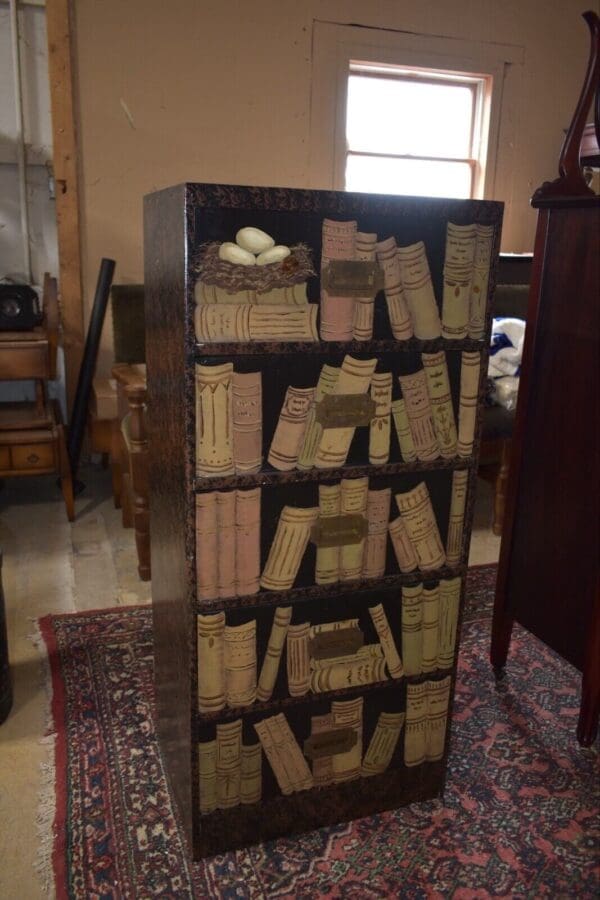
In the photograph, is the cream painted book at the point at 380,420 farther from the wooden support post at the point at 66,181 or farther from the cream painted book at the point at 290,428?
the wooden support post at the point at 66,181

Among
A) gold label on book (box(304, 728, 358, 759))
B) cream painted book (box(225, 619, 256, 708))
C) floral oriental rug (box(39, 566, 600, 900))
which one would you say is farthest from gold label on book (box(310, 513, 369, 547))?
floral oriental rug (box(39, 566, 600, 900))

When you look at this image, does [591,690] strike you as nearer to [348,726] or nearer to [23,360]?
[348,726]

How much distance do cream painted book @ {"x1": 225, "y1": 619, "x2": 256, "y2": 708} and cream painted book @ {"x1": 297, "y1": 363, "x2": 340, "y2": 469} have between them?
34 cm

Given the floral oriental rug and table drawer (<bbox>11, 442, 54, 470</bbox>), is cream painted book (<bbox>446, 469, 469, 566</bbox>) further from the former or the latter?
table drawer (<bbox>11, 442, 54, 470</bbox>)

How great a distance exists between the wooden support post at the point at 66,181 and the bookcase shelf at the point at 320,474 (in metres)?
2.96

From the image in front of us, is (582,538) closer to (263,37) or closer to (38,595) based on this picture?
(38,595)

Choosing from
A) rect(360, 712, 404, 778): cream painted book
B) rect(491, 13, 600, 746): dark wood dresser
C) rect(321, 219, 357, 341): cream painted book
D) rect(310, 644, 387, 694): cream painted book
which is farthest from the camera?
rect(491, 13, 600, 746): dark wood dresser

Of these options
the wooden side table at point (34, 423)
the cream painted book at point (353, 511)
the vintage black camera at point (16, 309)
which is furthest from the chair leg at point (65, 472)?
the cream painted book at point (353, 511)

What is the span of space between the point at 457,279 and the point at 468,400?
250 millimetres

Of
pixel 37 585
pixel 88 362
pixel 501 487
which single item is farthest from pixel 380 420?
pixel 88 362

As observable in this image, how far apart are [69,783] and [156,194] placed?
4.53 ft

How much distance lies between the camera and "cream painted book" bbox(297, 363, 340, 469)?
1419 millimetres

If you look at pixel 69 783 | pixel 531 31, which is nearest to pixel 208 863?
pixel 69 783

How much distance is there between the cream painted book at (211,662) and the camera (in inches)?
56.4
